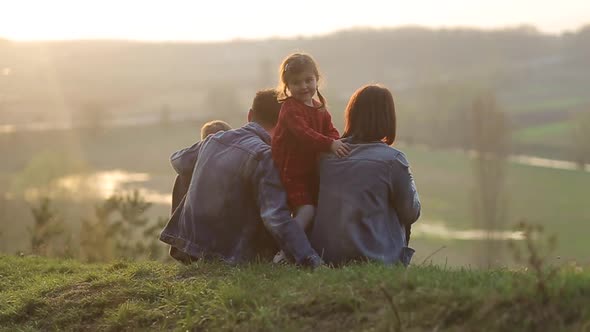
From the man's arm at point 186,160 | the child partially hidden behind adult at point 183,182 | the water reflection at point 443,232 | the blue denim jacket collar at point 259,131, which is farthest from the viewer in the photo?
the water reflection at point 443,232

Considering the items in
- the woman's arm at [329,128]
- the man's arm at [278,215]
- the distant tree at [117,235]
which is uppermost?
the woman's arm at [329,128]

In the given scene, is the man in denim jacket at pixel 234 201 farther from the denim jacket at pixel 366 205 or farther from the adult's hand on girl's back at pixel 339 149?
the adult's hand on girl's back at pixel 339 149

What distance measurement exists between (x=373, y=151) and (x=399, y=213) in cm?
55

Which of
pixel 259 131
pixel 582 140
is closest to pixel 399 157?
pixel 259 131

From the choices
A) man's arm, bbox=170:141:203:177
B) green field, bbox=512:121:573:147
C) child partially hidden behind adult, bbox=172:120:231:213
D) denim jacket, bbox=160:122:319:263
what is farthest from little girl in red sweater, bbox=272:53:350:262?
green field, bbox=512:121:573:147

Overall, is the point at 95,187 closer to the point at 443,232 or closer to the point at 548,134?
the point at 443,232

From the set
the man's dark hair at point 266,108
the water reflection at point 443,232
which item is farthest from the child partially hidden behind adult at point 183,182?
the water reflection at point 443,232

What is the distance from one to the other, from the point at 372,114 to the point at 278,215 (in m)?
1.11

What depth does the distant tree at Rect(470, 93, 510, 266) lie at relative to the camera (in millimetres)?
43175

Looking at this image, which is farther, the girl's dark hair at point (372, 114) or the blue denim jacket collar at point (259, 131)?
the blue denim jacket collar at point (259, 131)

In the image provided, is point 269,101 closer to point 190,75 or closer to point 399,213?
point 399,213

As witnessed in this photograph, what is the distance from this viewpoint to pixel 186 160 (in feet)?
24.5

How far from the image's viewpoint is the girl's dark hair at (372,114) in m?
6.43

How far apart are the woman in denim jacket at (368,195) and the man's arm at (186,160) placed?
1448 mm
